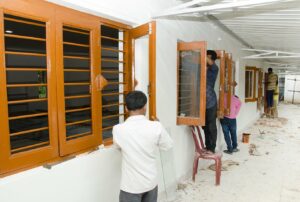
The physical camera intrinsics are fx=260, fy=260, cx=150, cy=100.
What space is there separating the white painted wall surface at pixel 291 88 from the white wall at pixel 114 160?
1588 centimetres

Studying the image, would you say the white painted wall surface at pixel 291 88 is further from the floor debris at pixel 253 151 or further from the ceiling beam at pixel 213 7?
the ceiling beam at pixel 213 7

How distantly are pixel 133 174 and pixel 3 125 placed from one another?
87 centimetres

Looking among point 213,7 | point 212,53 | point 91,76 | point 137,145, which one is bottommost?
point 137,145

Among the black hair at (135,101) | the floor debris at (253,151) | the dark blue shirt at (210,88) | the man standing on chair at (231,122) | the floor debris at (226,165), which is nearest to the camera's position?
the black hair at (135,101)

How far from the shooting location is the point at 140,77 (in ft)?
8.69

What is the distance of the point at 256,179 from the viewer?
377 centimetres

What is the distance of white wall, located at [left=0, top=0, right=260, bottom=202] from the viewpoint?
1.66m

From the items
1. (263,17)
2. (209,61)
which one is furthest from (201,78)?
(263,17)

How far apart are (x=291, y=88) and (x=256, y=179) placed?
16.6m

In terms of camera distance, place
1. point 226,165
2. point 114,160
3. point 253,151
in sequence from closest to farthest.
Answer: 1. point 114,160
2. point 226,165
3. point 253,151

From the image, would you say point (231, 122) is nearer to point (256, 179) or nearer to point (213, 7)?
point (256, 179)

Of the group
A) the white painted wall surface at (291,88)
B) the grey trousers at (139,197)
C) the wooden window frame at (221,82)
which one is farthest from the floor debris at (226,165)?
the white painted wall surface at (291,88)

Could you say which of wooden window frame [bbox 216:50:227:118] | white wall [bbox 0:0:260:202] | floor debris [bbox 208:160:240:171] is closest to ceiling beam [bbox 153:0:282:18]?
white wall [bbox 0:0:260:202]

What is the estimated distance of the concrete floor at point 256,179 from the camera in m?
3.21
